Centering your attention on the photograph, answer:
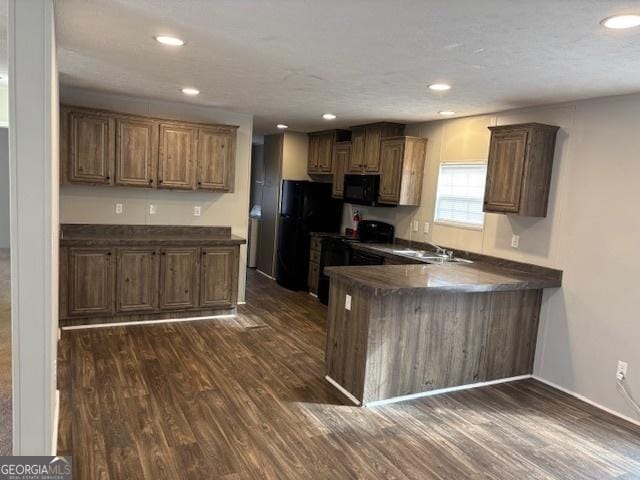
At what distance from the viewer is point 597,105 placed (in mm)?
3684

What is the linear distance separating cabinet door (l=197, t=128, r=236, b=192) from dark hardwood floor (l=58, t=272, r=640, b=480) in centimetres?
179

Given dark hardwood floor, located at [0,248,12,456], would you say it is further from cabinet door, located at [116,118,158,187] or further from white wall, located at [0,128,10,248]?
white wall, located at [0,128,10,248]

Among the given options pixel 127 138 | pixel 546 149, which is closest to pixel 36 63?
pixel 127 138

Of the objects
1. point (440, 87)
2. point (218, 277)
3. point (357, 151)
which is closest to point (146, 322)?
point (218, 277)

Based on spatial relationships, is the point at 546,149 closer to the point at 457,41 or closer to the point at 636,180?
the point at 636,180

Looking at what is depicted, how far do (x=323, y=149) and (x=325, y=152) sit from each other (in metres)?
0.07

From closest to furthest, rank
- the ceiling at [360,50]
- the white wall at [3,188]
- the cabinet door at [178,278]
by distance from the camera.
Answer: the ceiling at [360,50] → the cabinet door at [178,278] → the white wall at [3,188]

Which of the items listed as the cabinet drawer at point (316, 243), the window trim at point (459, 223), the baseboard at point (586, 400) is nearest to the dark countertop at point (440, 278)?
the window trim at point (459, 223)

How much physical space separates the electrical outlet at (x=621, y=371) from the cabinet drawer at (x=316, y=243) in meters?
3.83

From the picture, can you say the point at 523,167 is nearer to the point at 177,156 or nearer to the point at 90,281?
the point at 177,156

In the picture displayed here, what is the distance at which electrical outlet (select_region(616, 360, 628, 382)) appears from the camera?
11.5ft

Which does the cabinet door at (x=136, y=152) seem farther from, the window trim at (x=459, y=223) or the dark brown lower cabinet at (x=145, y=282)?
the window trim at (x=459, y=223)

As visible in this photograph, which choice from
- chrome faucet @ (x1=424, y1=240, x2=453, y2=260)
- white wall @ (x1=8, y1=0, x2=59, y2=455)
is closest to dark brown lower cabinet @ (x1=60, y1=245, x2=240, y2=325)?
chrome faucet @ (x1=424, y1=240, x2=453, y2=260)

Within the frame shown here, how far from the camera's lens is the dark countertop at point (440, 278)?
3.30m
